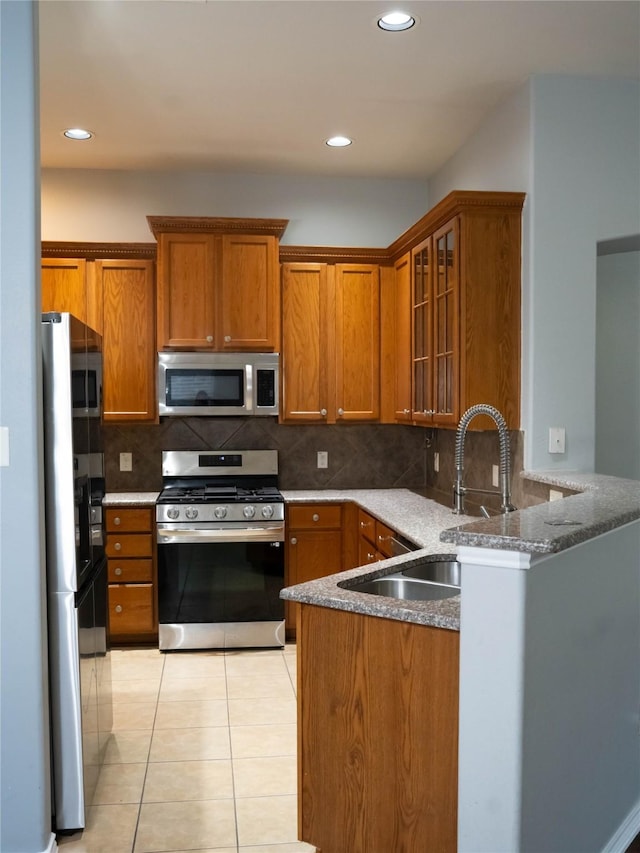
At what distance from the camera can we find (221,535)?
4.64 m

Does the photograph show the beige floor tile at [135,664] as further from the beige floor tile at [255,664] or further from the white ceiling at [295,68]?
the white ceiling at [295,68]

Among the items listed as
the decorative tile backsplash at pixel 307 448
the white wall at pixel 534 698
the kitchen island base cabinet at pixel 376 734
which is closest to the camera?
the white wall at pixel 534 698

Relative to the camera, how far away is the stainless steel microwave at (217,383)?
4883mm

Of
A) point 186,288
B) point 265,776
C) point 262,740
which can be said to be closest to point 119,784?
point 265,776

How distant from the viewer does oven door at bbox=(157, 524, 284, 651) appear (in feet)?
15.2

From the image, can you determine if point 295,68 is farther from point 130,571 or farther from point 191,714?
point 191,714

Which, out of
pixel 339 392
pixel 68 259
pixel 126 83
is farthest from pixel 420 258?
pixel 68 259

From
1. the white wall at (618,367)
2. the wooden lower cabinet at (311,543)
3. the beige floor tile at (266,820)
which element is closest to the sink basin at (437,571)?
the beige floor tile at (266,820)

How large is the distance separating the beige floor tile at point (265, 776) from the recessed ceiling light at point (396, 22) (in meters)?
2.95

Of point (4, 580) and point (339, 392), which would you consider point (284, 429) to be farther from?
point (4, 580)

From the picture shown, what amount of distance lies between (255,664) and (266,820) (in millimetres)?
1709

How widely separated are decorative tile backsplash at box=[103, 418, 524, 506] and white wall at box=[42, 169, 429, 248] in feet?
4.04

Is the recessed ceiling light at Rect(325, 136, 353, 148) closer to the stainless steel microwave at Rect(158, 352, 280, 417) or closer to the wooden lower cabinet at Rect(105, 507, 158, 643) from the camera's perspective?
the stainless steel microwave at Rect(158, 352, 280, 417)

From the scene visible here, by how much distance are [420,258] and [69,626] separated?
2.81m
